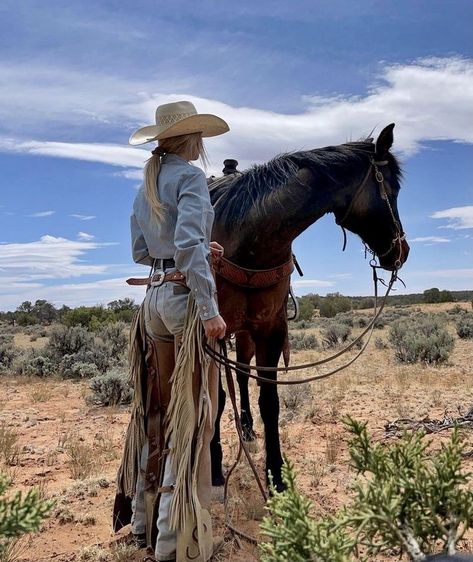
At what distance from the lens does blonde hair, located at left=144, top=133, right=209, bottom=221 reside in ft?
10.1

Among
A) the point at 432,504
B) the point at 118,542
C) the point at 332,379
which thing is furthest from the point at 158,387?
the point at 332,379

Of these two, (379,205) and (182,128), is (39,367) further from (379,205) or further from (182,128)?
(182,128)

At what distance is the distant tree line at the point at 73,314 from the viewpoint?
20250 millimetres

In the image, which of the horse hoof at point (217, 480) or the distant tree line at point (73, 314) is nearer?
the horse hoof at point (217, 480)

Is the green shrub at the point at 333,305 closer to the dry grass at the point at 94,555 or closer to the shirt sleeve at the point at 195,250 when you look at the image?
the dry grass at the point at 94,555

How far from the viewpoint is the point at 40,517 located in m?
1.55

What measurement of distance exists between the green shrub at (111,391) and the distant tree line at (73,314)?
3.07 meters

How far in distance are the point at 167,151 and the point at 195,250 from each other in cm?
74

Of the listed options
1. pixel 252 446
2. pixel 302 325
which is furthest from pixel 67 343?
pixel 302 325

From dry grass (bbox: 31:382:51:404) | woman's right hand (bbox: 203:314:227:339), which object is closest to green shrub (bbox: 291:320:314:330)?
dry grass (bbox: 31:382:51:404)

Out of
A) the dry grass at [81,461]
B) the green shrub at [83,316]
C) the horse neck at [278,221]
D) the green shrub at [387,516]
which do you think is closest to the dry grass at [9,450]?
the dry grass at [81,461]

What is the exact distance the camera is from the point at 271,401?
426cm

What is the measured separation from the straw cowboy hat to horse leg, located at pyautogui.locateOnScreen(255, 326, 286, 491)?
1649mm

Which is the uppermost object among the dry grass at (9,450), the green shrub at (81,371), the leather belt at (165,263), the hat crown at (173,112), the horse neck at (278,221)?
the hat crown at (173,112)
